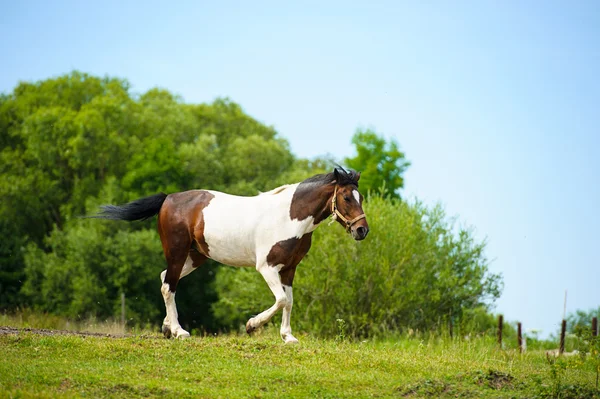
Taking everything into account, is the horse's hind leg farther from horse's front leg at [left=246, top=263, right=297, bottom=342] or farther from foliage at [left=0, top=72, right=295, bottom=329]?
foliage at [left=0, top=72, right=295, bottom=329]

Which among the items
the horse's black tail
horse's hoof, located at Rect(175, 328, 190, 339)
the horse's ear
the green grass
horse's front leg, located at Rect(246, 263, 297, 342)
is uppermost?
the horse's ear

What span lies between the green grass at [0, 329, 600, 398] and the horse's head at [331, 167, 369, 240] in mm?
1932

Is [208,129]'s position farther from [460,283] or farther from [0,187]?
[460,283]

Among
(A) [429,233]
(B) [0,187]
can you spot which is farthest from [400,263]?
(B) [0,187]

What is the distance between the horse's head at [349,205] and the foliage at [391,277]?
19.1 m

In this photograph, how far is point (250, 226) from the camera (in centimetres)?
1282

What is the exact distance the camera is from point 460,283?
35.1m

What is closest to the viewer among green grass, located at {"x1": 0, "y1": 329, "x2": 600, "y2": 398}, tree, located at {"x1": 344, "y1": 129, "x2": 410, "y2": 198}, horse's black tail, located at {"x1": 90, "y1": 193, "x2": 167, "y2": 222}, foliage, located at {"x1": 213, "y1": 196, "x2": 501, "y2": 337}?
green grass, located at {"x1": 0, "y1": 329, "x2": 600, "y2": 398}

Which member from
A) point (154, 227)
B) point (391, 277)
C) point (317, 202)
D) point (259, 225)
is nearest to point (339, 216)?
point (317, 202)

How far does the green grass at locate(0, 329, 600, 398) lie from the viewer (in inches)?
377

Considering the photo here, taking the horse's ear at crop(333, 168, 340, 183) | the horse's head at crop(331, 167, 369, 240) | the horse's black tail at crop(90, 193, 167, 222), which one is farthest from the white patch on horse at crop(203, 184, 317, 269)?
the horse's black tail at crop(90, 193, 167, 222)

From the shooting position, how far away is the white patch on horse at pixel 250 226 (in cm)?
1255

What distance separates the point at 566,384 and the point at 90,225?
4353 cm

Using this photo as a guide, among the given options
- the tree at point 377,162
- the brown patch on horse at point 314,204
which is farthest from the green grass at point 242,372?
the tree at point 377,162
